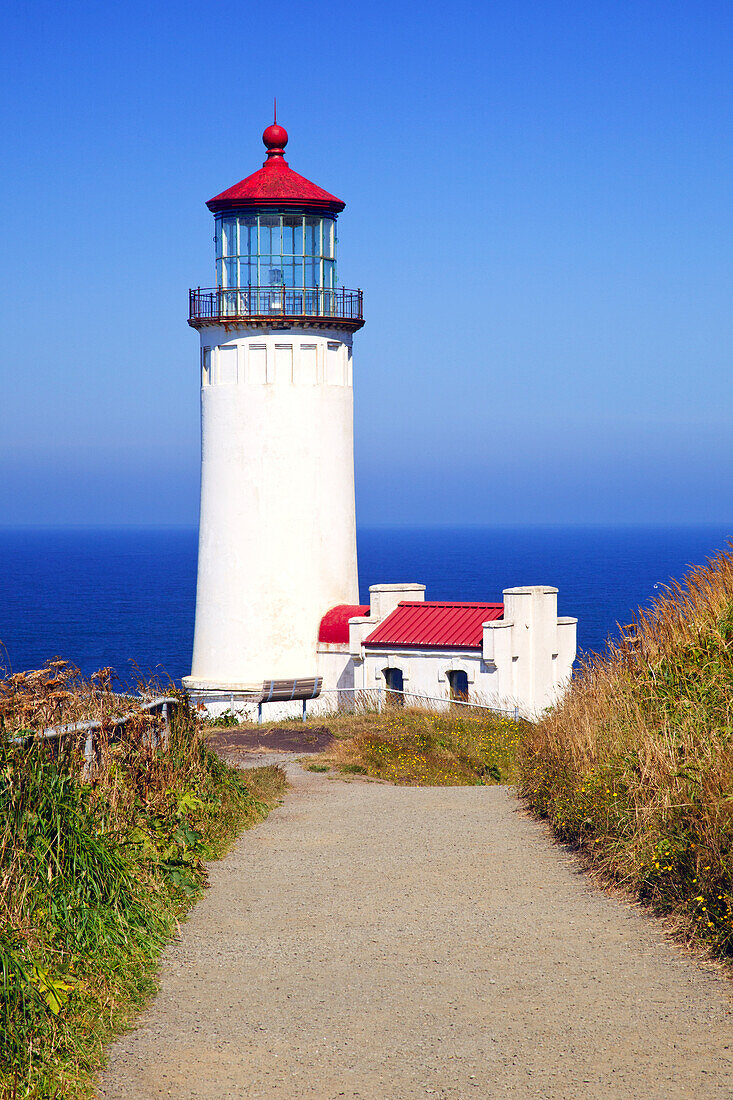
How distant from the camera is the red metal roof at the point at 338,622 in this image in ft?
82.5

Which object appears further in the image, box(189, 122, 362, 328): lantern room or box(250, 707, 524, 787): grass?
box(189, 122, 362, 328): lantern room

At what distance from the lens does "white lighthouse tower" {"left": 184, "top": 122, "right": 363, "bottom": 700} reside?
2500 cm

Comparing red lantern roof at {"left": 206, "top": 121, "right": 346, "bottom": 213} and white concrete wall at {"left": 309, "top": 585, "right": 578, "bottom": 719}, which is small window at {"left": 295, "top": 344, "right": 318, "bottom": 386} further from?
white concrete wall at {"left": 309, "top": 585, "right": 578, "bottom": 719}

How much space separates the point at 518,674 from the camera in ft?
75.2

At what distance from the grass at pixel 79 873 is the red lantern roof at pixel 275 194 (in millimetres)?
16742

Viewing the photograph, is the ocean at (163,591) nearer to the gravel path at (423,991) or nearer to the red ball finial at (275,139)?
the gravel path at (423,991)

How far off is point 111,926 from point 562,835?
412 centimetres

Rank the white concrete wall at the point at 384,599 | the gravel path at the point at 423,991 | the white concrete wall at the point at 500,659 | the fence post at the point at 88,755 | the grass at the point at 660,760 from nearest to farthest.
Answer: the gravel path at the point at 423,991
the grass at the point at 660,760
the fence post at the point at 88,755
the white concrete wall at the point at 500,659
the white concrete wall at the point at 384,599

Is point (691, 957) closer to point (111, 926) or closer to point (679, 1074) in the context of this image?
point (679, 1074)

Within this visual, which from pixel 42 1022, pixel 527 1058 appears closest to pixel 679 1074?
pixel 527 1058

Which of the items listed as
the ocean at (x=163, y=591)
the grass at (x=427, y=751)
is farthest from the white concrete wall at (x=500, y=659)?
the grass at (x=427, y=751)

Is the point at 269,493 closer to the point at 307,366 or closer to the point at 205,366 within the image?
the point at 307,366

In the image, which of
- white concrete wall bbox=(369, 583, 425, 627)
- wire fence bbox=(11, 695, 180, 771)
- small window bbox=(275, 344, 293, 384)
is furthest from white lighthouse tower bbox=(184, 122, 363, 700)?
wire fence bbox=(11, 695, 180, 771)

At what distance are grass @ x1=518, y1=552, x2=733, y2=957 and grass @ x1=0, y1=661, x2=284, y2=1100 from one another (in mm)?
2839
